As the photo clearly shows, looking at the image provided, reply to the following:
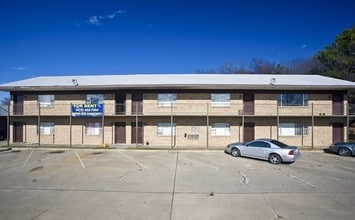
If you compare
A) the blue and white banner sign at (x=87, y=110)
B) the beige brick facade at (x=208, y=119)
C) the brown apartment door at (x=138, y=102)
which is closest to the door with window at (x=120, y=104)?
the beige brick facade at (x=208, y=119)

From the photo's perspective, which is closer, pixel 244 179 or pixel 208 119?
pixel 244 179

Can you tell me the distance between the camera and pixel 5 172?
13.5 meters

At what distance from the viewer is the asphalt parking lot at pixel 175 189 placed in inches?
307

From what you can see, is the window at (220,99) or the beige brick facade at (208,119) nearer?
the beige brick facade at (208,119)

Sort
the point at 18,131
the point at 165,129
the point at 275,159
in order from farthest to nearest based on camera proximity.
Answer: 1. the point at 18,131
2. the point at 165,129
3. the point at 275,159

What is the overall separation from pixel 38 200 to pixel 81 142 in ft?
57.9

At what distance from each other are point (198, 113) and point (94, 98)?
32.4 ft

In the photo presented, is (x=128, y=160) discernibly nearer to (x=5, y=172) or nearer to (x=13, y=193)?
(x=5, y=172)

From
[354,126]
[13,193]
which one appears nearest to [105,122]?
[13,193]

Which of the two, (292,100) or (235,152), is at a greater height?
(292,100)

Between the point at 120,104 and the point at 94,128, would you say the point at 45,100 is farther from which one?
the point at 120,104

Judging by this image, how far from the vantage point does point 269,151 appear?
16.6 metres

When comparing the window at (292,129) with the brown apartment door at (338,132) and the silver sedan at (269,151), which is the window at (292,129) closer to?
the brown apartment door at (338,132)

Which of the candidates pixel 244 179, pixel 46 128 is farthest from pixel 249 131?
pixel 46 128
